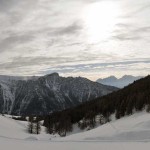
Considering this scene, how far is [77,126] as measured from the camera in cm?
16162

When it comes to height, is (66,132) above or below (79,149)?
below

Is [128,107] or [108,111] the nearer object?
[128,107]

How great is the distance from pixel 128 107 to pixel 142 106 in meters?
9.15

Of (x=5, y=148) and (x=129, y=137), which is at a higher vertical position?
(x=5, y=148)

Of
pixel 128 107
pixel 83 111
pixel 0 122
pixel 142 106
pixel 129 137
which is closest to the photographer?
pixel 129 137

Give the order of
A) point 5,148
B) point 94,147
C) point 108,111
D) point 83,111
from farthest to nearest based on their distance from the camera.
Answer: point 83,111 → point 108,111 → point 94,147 → point 5,148

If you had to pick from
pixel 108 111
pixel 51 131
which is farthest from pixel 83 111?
pixel 51 131

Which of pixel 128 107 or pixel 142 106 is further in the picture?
pixel 128 107

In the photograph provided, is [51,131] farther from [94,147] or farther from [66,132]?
[94,147]

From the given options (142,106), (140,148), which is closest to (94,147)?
(140,148)

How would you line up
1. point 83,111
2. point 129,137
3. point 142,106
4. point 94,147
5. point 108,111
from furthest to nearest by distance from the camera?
point 83,111, point 108,111, point 142,106, point 129,137, point 94,147

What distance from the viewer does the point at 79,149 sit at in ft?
77.2

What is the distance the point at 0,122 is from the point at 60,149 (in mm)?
83331

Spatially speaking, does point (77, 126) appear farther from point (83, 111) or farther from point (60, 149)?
point (60, 149)
